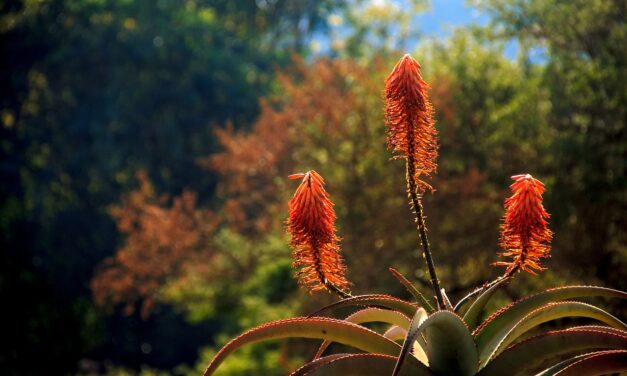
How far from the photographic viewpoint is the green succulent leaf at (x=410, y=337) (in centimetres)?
191

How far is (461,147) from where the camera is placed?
15438 mm

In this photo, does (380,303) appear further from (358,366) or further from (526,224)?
(526,224)

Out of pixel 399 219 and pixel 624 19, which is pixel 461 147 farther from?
pixel 624 19

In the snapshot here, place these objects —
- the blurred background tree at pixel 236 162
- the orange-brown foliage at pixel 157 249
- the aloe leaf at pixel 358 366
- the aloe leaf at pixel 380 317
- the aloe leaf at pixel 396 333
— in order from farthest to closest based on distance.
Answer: the orange-brown foliage at pixel 157 249
the blurred background tree at pixel 236 162
the aloe leaf at pixel 396 333
the aloe leaf at pixel 380 317
the aloe leaf at pixel 358 366

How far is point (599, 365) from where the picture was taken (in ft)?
6.87

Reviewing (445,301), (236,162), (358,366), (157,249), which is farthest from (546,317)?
(157,249)

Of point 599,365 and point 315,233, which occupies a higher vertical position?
point 315,233

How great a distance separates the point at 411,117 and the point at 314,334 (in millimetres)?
551

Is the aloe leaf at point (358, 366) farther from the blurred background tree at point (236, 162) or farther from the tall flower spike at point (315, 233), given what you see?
the blurred background tree at point (236, 162)

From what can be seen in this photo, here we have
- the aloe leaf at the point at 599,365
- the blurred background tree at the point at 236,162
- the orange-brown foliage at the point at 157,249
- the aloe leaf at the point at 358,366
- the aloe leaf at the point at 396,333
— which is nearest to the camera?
the aloe leaf at the point at 599,365

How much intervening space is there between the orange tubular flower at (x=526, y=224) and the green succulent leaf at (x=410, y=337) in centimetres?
24

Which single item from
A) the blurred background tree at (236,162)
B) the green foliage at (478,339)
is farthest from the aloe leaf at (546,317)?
the blurred background tree at (236,162)

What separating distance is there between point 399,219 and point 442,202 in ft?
2.25

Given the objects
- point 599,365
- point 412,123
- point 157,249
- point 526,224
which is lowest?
point 599,365
